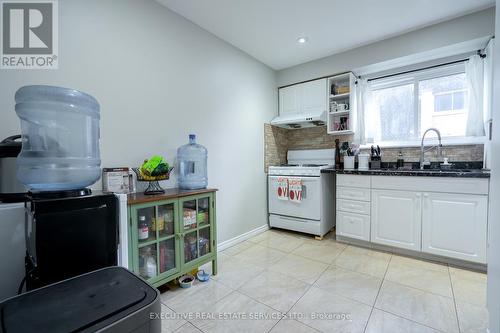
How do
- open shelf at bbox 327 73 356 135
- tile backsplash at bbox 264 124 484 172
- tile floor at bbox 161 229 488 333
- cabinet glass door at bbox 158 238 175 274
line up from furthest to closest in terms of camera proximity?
open shelf at bbox 327 73 356 135, tile backsplash at bbox 264 124 484 172, cabinet glass door at bbox 158 238 175 274, tile floor at bbox 161 229 488 333

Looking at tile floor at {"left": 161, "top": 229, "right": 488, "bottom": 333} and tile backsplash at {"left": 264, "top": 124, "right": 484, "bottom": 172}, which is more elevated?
tile backsplash at {"left": 264, "top": 124, "right": 484, "bottom": 172}

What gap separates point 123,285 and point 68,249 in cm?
28

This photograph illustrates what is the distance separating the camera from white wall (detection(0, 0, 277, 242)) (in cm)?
154

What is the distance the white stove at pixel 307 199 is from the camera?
113 inches

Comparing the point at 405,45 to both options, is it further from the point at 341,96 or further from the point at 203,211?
the point at 203,211

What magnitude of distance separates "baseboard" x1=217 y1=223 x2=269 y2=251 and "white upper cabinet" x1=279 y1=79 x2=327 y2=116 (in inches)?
72.0

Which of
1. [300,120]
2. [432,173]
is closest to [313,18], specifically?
[300,120]

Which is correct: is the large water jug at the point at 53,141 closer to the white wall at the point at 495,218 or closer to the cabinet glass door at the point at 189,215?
the cabinet glass door at the point at 189,215

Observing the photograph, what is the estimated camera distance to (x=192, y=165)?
2.29 meters

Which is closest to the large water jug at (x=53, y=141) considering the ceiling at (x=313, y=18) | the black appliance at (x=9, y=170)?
the black appliance at (x=9, y=170)

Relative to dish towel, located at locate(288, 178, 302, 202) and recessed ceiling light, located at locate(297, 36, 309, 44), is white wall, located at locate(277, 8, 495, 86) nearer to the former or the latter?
recessed ceiling light, located at locate(297, 36, 309, 44)

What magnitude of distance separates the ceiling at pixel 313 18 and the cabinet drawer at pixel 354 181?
66.2 inches

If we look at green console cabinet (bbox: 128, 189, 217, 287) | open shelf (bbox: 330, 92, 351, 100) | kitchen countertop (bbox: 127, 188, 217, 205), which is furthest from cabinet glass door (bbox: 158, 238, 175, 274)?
open shelf (bbox: 330, 92, 351, 100)

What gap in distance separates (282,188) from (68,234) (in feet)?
8.45
